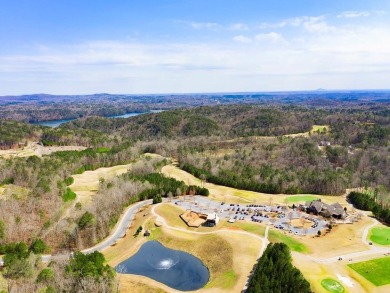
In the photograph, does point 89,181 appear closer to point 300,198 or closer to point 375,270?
point 300,198

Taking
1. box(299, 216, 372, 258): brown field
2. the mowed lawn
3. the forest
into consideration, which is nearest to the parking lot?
box(299, 216, 372, 258): brown field

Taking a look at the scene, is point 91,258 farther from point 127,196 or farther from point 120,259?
point 127,196

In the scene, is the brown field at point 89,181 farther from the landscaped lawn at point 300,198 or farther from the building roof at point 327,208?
the building roof at point 327,208

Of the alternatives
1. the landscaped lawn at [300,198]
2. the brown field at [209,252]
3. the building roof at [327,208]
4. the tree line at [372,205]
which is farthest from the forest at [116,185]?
the building roof at [327,208]

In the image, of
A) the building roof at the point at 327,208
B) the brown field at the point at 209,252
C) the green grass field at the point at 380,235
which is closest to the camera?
the brown field at the point at 209,252

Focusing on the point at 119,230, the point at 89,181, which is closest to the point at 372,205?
the point at 119,230

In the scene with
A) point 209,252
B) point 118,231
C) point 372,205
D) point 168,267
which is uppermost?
point 372,205

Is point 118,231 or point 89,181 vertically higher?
point 118,231

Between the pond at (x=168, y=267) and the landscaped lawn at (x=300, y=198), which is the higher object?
the pond at (x=168, y=267)
